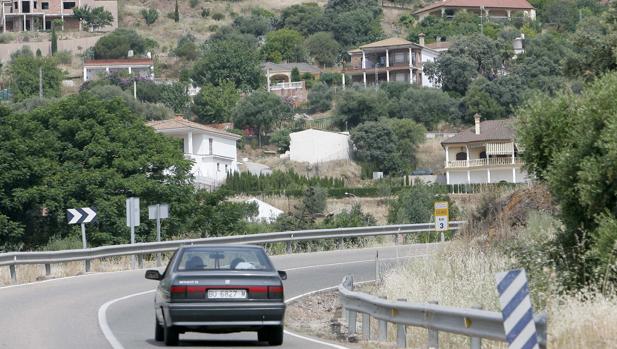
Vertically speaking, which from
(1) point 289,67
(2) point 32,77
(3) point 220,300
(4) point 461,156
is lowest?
(3) point 220,300

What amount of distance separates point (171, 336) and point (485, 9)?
6516 inches

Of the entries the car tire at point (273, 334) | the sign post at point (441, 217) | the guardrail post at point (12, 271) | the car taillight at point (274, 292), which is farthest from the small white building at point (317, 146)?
the car taillight at point (274, 292)

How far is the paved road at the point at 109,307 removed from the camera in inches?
782

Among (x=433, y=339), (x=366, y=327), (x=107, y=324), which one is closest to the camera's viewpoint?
(x=433, y=339)

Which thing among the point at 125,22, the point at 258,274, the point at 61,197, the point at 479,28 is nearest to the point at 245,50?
the point at 479,28

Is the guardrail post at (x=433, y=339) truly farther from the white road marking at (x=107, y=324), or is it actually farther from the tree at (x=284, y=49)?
the tree at (x=284, y=49)

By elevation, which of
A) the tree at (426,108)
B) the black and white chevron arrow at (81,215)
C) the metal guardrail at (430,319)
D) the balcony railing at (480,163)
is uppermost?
the tree at (426,108)

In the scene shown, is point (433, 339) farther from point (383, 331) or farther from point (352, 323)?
point (352, 323)

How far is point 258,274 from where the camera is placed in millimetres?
18531

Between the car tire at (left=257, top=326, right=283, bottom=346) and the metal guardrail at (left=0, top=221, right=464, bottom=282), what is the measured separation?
48.0 feet

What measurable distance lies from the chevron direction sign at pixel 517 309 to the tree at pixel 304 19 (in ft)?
532

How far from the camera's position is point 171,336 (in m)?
Answer: 18.7

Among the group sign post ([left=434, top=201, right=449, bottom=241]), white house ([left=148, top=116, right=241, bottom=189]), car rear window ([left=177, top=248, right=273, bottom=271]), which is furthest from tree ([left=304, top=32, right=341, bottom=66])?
car rear window ([left=177, top=248, right=273, bottom=271])

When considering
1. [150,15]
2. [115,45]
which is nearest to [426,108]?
[115,45]
